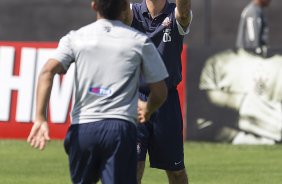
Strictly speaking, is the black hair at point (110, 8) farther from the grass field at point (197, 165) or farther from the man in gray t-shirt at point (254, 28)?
the man in gray t-shirt at point (254, 28)

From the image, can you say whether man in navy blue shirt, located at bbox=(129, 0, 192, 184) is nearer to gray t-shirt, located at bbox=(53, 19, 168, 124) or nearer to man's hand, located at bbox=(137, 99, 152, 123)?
man's hand, located at bbox=(137, 99, 152, 123)

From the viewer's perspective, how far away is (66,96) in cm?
1619

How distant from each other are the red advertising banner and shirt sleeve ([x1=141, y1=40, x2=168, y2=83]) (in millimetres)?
9399

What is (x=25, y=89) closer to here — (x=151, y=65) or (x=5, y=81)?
(x=5, y=81)

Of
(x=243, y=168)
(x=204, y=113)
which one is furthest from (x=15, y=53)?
(x=243, y=168)

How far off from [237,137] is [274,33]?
7427 mm

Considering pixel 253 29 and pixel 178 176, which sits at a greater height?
pixel 178 176

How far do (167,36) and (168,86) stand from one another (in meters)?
0.44

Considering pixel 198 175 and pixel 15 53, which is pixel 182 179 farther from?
pixel 15 53

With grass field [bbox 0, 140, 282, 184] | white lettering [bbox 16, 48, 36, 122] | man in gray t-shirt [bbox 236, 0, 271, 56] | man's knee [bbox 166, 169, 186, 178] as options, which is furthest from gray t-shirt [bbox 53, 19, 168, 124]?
man in gray t-shirt [bbox 236, 0, 271, 56]

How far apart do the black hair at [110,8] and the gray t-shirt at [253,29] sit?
1254 cm

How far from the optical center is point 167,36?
351 inches

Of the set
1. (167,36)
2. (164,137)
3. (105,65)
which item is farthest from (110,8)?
(164,137)

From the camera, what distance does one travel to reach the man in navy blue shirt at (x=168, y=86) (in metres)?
8.91
